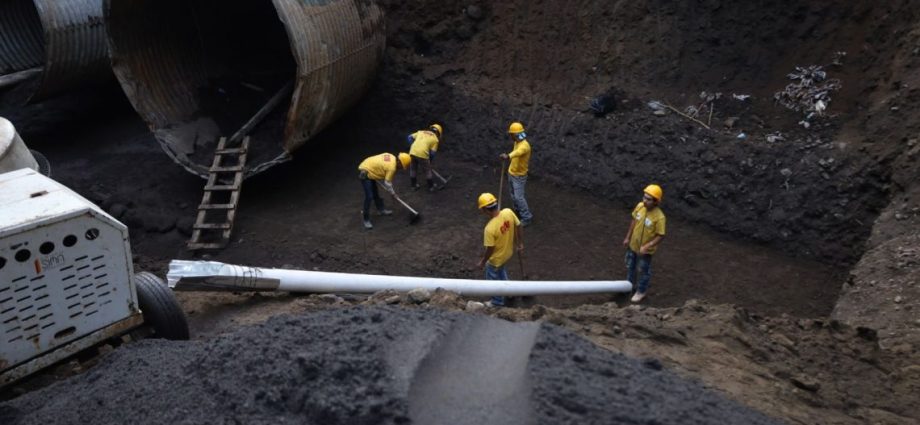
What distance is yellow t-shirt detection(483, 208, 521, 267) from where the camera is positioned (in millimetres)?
7785

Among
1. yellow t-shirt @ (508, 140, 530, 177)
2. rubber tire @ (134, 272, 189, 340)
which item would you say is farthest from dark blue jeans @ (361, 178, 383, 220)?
rubber tire @ (134, 272, 189, 340)

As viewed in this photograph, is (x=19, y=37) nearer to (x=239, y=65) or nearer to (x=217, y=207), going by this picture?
(x=239, y=65)

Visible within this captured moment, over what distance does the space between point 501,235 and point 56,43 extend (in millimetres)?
7866

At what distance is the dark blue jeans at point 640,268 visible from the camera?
8.34 metres

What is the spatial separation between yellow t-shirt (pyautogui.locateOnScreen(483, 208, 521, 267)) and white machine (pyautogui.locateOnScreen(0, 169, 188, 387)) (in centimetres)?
337

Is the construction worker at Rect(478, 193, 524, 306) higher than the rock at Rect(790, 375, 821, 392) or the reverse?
higher

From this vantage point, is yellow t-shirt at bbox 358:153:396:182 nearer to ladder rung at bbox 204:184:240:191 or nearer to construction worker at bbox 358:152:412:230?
construction worker at bbox 358:152:412:230

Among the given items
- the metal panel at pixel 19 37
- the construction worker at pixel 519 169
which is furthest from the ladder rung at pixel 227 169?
the metal panel at pixel 19 37

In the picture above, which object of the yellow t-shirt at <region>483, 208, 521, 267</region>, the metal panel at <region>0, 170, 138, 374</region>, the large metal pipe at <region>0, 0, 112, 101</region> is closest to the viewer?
the metal panel at <region>0, 170, 138, 374</region>

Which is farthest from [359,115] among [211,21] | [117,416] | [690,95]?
[117,416]

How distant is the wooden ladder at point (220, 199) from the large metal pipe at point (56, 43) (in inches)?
117

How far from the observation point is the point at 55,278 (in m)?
5.25

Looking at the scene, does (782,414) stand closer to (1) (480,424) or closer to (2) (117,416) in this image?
(1) (480,424)

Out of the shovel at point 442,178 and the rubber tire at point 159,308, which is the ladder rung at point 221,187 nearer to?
the shovel at point 442,178
